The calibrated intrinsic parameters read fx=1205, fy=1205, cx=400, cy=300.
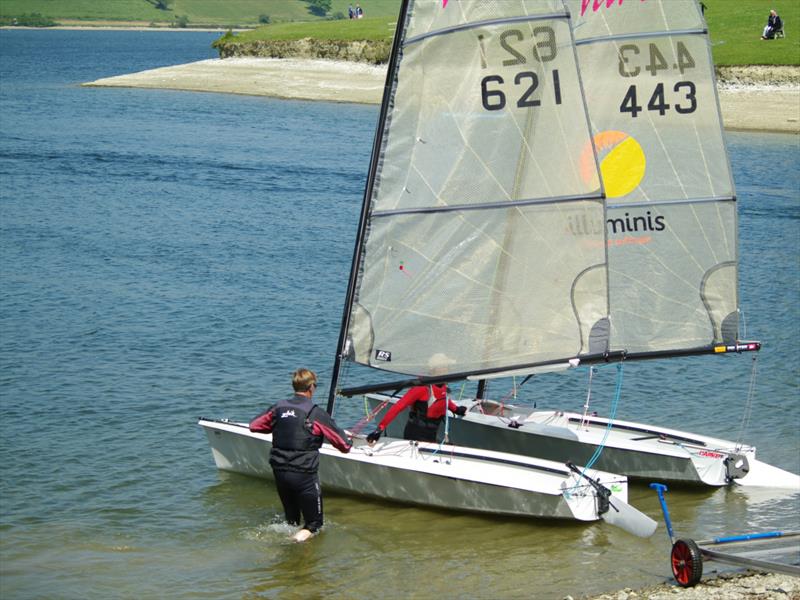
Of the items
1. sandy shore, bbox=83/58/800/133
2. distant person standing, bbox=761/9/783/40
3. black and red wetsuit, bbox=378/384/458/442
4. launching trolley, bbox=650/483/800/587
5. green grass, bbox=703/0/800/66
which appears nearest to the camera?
launching trolley, bbox=650/483/800/587

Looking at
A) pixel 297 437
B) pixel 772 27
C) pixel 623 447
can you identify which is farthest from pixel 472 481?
pixel 772 27

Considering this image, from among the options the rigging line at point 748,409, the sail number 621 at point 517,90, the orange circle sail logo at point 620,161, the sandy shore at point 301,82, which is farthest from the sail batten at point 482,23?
the sandy shore at point 301,82

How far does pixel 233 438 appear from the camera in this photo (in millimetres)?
Answer: 14633

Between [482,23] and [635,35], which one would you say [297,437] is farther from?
[635,35]

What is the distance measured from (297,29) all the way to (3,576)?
71396 millimetres

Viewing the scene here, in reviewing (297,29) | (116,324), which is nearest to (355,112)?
(297,29)

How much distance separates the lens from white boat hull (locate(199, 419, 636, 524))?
43.0 ft

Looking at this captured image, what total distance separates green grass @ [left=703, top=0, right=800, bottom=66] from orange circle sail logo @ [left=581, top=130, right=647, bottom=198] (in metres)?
35.7

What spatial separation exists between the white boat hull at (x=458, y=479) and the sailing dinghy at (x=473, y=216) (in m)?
0.02

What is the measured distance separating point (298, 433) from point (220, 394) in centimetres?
671

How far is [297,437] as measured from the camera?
38.6ft

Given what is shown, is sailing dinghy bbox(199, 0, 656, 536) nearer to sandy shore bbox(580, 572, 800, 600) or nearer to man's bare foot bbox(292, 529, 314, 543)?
man's bare foot bbox(292, 529, 314, 543)

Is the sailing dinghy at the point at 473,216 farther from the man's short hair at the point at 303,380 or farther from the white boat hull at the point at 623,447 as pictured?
the man's short hair at the point at 303,380

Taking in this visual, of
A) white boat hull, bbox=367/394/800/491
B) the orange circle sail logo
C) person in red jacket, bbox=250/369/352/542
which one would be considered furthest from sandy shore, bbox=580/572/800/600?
the orange circle sail logo
